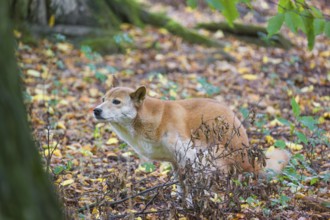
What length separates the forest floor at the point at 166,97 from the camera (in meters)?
5.23

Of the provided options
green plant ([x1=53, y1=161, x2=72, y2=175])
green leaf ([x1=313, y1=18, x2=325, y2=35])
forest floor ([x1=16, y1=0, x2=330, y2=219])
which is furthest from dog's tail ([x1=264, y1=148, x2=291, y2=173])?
green plant ([x1=53, y1=161, x2=72, y2=175])

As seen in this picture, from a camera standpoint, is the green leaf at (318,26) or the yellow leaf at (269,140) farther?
the yellow leaf at (269,140)

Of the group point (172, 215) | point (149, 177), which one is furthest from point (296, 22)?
point (149, 177)

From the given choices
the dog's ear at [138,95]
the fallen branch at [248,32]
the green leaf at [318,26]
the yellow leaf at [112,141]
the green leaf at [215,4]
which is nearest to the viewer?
the green leaf at [215,4]

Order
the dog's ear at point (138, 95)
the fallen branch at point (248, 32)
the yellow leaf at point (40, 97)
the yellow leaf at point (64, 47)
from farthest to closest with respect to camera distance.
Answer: the fallen branch at point (248, 32), the yellow leaf at point (64, 47), the yellow leaf at point (40, 97), the dog's ear at point (138, 95)

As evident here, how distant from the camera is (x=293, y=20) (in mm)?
4754

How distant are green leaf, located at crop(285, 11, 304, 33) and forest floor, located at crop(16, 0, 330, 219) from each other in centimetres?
74

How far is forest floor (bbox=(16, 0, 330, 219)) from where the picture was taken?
17.2 ft

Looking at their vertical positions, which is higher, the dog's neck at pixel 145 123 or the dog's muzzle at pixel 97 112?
the dog's muzzle at pixel 97 112

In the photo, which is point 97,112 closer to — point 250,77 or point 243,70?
point 250,77

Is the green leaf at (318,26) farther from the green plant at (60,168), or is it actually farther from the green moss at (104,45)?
the green moss at (104,45)

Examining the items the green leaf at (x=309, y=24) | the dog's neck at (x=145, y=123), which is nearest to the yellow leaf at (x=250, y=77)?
the dog's neck at (x=145, y=123)

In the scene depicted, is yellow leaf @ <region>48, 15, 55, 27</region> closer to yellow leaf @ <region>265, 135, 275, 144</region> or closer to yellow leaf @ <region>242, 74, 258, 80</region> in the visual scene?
yellow leaf @ <region>242, 74, 258, 80</region>

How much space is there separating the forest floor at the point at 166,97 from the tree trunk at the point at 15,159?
1757mm
